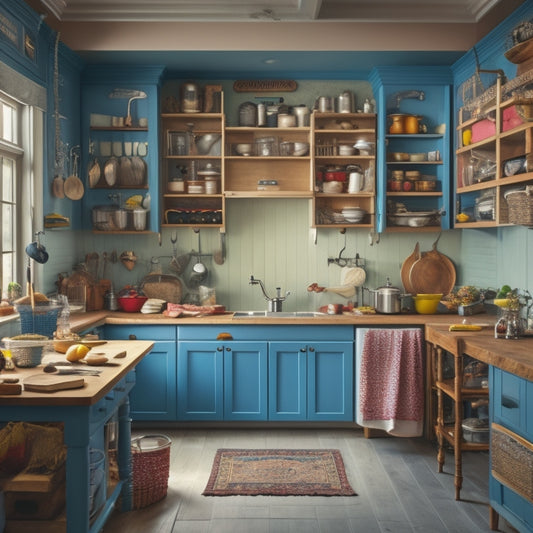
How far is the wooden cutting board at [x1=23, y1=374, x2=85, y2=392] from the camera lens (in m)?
2.81

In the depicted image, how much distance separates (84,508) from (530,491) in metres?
1.95

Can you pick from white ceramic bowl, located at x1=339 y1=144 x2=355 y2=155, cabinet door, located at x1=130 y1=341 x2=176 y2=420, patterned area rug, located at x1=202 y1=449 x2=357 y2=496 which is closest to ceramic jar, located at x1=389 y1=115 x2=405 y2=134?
white ceramic bowl, located at x1=339 y1=144 x2=355 y2=155

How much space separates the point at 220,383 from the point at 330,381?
870 millimetres

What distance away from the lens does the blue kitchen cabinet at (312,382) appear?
5.49 metres

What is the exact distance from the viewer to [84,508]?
9.29ft

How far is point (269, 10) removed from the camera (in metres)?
5.24

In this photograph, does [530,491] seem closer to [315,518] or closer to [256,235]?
[315,518]

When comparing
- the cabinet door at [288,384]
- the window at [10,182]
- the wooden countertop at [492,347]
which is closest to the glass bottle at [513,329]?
the wooden countertop at [492,347]

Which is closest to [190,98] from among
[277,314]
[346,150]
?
[346,150]

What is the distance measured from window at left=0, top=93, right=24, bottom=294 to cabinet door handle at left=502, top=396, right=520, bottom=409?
3192 millimetres

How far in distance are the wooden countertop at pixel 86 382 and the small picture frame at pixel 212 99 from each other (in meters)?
2.74

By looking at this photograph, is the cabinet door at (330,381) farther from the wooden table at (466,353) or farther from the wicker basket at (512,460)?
the wicker basket at (512,460)

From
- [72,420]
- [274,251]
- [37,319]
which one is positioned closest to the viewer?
[72,420]

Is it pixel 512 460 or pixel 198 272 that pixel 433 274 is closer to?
pixel 198 272
